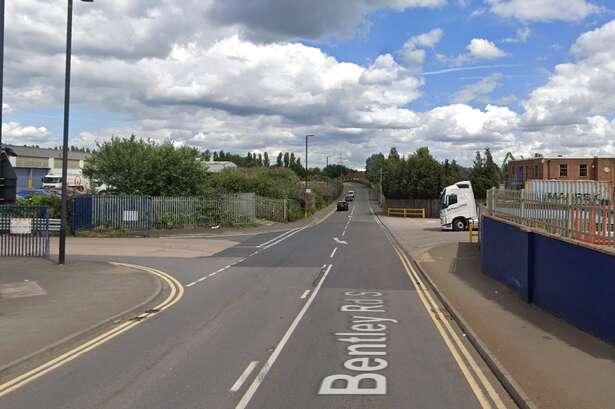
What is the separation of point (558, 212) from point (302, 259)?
13909 mm

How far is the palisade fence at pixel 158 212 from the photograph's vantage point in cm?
3862

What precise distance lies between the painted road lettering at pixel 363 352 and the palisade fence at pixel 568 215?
3802 mm

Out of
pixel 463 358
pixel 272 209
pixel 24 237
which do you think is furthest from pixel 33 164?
pixel 463 358

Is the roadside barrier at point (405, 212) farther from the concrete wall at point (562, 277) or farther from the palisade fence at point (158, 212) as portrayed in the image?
the concrete wall at point (562, 277)

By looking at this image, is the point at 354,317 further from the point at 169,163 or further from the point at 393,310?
the point at 169,163

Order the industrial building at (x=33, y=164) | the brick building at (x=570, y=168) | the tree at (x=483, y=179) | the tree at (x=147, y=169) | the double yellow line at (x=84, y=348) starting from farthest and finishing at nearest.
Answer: the industrial building at (x=33, y=164) → the brick building at (x=570, y=168) → the tree at (x=483, y=179) → the tree at (x=147, y=169) → the double yellow line at (x=84, y=348)

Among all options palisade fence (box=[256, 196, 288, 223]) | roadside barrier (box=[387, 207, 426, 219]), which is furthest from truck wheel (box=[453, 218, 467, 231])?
roadside barrier (box=[387, 207, 426, 219])

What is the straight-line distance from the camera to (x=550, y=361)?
8586 mm

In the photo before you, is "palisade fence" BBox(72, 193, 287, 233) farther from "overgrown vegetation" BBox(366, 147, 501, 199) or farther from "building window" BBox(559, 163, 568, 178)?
"building window" BBox(559, 163, 568, 178)

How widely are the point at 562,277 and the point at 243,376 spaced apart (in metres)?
6.64

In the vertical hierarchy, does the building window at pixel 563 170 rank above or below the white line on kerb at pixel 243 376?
above

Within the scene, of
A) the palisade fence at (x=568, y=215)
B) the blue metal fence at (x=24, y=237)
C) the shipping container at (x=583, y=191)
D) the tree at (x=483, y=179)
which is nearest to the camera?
the palisade fence at (x=568, y=215)

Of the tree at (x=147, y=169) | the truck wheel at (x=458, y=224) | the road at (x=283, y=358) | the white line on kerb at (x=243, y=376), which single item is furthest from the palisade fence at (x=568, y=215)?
the tree at (x=147, y=169)

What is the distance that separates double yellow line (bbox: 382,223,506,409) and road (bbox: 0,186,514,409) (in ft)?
0.05
